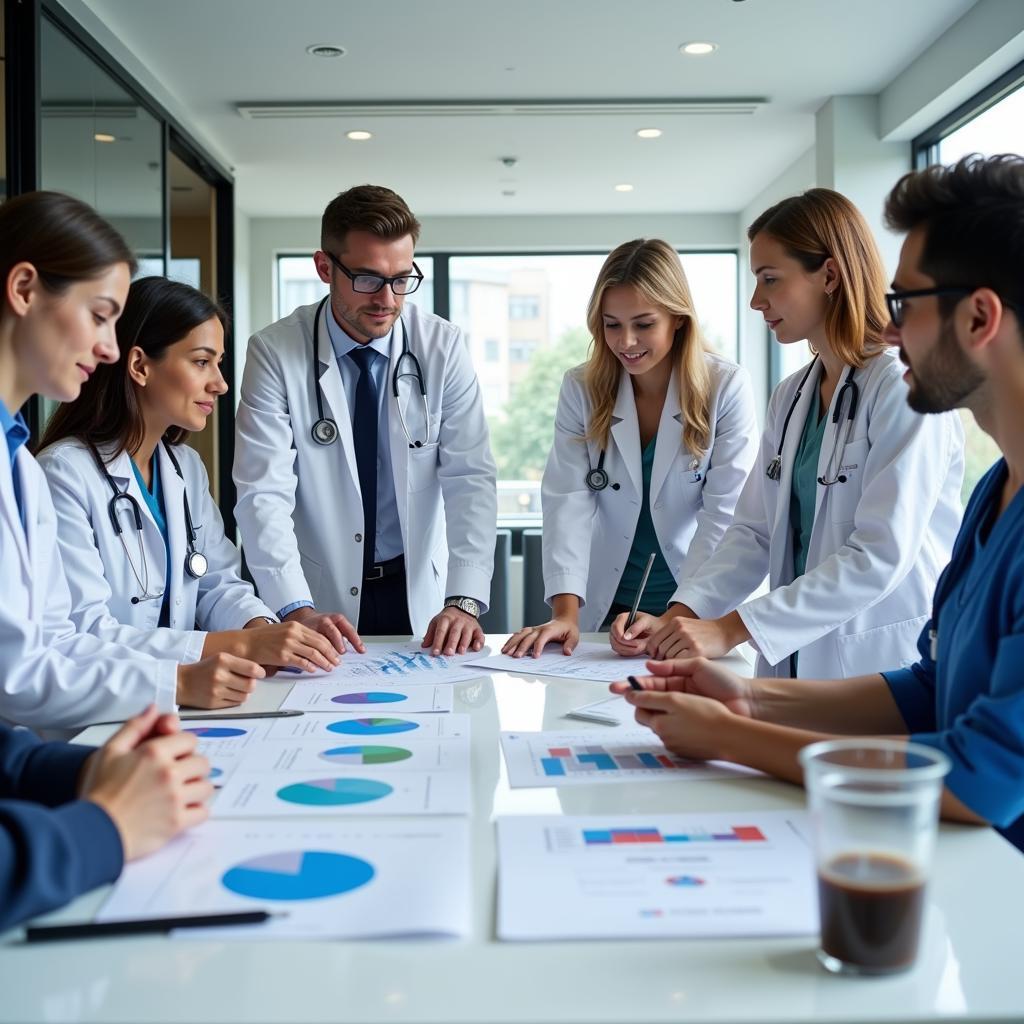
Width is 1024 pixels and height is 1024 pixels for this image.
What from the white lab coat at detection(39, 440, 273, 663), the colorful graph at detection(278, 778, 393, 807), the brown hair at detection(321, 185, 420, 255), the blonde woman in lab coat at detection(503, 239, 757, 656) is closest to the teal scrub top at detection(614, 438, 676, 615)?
the blonde woman in lab coat at detection(503, 239, 757, 656)

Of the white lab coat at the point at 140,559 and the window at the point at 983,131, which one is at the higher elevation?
the window at the point at 983,131

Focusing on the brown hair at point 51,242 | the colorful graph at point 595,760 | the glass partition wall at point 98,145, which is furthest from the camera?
the glass partition wall at point 98,145

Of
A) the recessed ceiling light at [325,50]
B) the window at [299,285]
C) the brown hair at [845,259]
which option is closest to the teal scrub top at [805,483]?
the brown hair at [845,259]

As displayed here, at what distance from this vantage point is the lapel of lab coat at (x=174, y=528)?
81.9 inches

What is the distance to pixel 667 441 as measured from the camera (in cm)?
255

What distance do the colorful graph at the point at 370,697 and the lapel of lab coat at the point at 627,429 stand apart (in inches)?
44.2

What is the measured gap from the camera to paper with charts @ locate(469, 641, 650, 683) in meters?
1.78

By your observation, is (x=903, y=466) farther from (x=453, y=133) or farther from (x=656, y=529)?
(x=453, y=133)

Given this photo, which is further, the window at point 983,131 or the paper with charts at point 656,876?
the window at point 983,131

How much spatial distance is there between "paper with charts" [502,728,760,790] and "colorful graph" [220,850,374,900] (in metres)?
0.27

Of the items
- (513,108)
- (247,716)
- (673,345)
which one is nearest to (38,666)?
(247,716)

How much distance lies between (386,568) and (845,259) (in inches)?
49.0

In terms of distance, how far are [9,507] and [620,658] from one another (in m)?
1.00

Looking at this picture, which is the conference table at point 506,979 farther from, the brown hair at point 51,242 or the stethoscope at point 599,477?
the stethoscope at point 599,477
